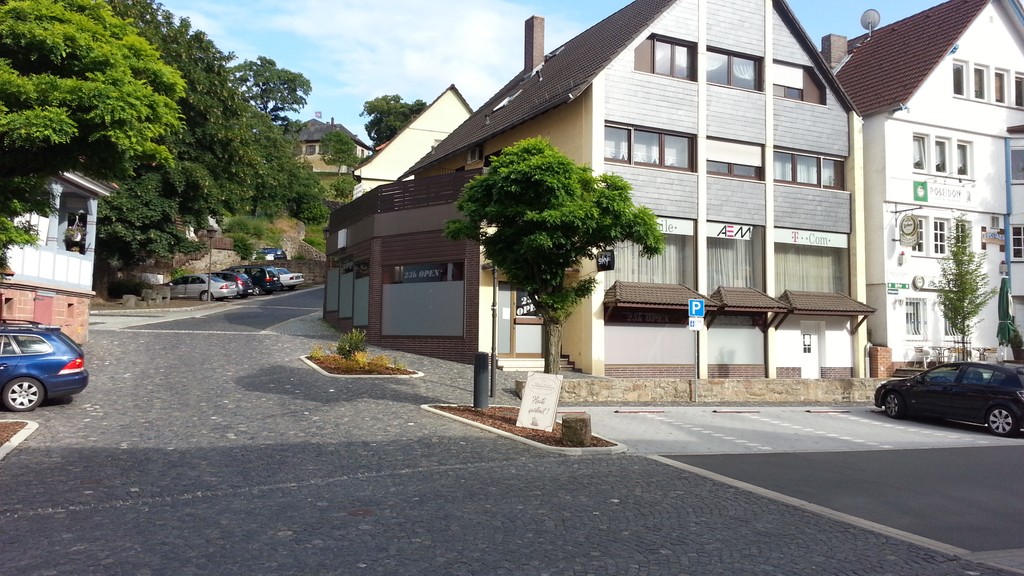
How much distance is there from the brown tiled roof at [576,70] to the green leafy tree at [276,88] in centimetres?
4966

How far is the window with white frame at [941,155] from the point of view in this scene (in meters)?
28.4

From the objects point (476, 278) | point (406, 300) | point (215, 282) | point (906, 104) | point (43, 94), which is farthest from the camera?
point (215, 282)

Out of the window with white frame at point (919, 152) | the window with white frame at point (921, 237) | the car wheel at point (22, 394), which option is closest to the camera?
the car wheel at point (22, 394)

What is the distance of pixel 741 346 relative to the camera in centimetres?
2483

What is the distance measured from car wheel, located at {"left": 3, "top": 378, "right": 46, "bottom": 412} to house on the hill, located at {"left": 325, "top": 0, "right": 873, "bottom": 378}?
10631 mm

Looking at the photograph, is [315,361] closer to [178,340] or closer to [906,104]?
[178,340]

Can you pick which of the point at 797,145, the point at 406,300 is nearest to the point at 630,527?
the point at 406,300

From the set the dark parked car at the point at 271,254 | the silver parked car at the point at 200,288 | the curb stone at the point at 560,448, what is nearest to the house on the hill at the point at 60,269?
the curb stone at the point at 560,448

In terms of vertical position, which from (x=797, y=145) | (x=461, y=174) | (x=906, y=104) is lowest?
(x=461, y=174)

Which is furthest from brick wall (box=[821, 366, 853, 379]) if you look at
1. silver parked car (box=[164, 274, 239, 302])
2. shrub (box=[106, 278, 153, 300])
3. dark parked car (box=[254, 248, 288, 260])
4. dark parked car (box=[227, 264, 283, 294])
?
dark parked car (box=[254, 248, 288, 260])

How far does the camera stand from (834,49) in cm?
3288

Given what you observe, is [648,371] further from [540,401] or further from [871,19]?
[871,19]

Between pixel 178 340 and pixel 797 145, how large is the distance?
19.7 meters

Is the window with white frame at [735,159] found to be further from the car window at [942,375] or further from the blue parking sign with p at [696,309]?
the car window at [942,375]
